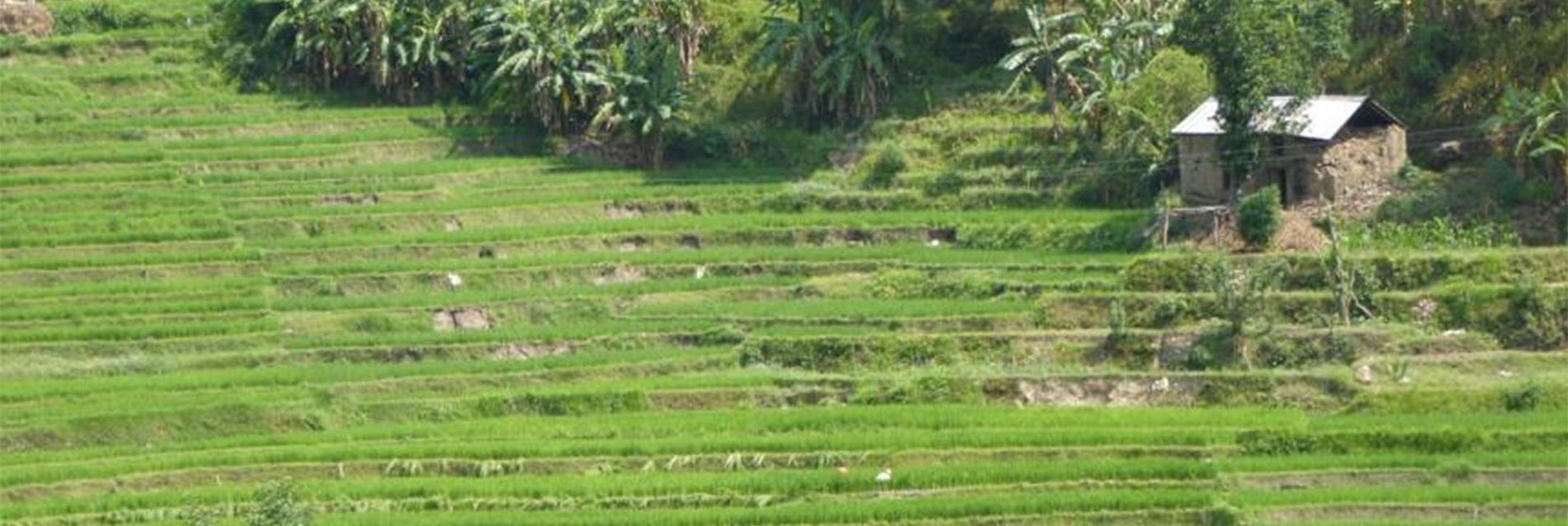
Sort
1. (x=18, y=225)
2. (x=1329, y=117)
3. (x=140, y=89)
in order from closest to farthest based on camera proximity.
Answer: (x=1329, y=117) → (x=18, y=225) → (x=140, y=89)

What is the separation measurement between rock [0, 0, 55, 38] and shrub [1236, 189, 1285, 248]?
22848 millimetres

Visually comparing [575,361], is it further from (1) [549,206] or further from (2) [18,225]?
(2) [18,225]

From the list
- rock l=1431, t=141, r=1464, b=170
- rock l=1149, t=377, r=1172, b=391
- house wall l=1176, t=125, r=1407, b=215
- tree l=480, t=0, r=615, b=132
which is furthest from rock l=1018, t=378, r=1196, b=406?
tree l=480, t=0, r=615, b=132


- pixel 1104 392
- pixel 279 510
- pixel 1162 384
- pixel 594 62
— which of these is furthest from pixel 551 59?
pixel 279 510

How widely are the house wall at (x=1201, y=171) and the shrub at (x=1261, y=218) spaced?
1.62 m

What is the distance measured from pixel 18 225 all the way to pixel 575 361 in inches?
407

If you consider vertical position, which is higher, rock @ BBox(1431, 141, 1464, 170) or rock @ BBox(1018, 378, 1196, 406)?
rock @ BBox(1431, 141, 1464, 170)

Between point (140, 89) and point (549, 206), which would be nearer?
point (549, 206)

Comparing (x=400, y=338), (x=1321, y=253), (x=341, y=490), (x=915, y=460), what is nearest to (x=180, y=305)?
(x=400, y=338)

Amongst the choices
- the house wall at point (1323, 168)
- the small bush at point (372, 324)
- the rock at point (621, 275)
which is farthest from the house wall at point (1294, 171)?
the small bush at point (372, 324)

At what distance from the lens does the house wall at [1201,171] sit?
4934 centimetres

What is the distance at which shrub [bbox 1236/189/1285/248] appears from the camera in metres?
47.4

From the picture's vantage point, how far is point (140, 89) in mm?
58250

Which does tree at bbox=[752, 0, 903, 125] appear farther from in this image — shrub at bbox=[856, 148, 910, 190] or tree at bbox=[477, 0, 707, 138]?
tree at bbox=[477, 0, 707, 138]
